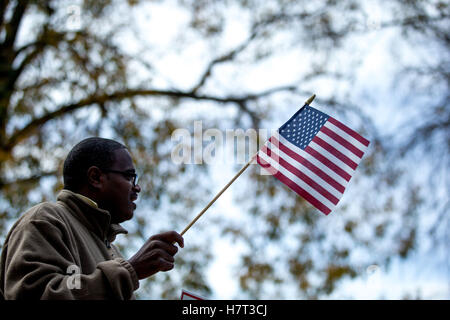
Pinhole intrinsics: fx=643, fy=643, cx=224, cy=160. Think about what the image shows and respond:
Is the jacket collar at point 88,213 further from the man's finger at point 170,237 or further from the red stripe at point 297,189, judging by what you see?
the red stripe at point 297,189

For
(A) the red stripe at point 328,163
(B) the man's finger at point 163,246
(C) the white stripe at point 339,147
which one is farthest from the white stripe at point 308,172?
(B) the man's finger at point 163,246

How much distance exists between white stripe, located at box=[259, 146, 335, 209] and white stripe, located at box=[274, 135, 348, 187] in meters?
0.14

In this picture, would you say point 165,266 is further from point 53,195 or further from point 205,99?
point 205,99

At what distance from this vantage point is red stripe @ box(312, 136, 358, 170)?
4.09 meters

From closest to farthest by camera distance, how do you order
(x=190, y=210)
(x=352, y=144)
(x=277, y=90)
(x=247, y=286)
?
(x=352, y=144) → (x=190, y=210) → (x=247, y=286) → (x=277, y=90)

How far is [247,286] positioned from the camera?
36.2ft

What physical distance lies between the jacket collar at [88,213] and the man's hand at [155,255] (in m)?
0.38

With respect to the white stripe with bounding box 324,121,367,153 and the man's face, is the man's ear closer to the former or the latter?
the man's face

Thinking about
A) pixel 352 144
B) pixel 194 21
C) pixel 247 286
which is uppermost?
pixel 194 21

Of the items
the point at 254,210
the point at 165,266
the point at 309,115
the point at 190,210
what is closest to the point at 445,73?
the point at 254,210

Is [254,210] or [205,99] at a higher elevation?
[205,99]

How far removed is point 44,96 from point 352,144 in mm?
6631

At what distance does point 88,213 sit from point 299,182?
1521mm
